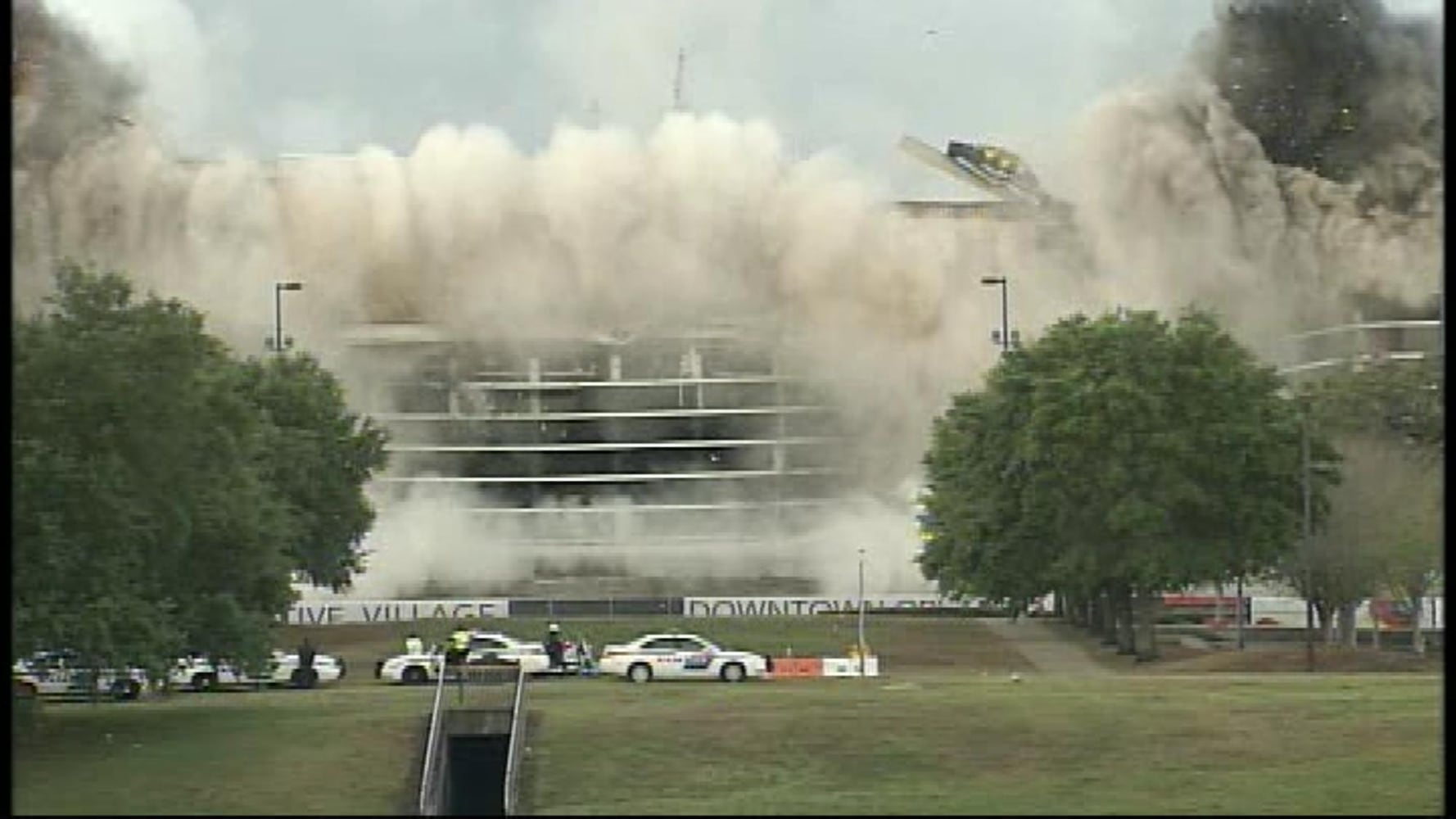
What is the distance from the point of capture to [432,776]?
31.1 m

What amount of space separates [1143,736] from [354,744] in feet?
37.8

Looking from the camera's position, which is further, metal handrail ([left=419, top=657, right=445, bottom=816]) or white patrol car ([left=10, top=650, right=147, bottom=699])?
white patrol car ([left=10, top=650, right=147, bottom=699])

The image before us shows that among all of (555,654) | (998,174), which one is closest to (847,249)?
(998,174)

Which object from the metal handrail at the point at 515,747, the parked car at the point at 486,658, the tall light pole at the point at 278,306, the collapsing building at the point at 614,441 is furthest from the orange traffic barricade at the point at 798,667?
the collapsing building at the point at 614,441

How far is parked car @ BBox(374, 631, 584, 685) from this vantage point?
4869cm

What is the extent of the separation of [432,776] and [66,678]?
1452 cm

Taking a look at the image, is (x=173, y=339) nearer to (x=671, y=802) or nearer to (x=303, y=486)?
(x=671, y=802)

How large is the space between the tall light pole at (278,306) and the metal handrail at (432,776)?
53.9 meters

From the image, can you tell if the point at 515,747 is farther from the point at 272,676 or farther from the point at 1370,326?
the point at 1370,326

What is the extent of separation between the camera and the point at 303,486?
198ft

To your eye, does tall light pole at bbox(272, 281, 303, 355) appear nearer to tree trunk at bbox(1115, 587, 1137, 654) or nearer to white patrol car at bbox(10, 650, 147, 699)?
tree trunk at bbox(1115, 587, 1137, 654)

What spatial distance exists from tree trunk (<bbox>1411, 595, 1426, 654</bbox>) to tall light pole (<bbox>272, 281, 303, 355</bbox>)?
42519 mm

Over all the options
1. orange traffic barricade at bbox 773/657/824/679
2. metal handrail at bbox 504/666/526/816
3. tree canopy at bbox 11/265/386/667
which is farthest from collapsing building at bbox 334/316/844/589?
metal handrail at bbox 504/666/526/816

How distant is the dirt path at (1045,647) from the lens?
59188 millimetres
